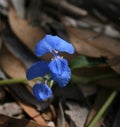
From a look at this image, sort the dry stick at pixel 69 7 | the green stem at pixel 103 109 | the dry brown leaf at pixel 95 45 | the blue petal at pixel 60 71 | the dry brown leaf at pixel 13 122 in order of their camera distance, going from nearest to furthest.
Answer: the blue petal at pixel 60 71 < the dry brown leaf at pixel 13 122 < the green stem at pixel 103 109 < the dry brown leaf at pixel 95 45 < the dry stick at pixel 69 7

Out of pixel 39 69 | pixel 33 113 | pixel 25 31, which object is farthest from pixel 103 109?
pixel 25 31

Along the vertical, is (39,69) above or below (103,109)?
above

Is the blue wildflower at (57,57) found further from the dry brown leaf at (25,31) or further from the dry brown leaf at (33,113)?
the dry brown leaf at (25,31)

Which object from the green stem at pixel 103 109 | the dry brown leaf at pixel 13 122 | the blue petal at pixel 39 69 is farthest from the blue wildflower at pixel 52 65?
the green stem at pixel 103 109

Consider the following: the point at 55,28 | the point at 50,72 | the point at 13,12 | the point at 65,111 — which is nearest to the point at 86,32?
the point at 55,28

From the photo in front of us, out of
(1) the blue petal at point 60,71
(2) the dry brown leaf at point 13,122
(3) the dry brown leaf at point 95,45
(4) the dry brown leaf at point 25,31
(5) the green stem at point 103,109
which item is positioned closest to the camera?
(1) the blue petal at point 60,71

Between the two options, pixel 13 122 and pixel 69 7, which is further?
pixel 69 7

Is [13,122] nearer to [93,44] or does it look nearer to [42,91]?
[42,91]

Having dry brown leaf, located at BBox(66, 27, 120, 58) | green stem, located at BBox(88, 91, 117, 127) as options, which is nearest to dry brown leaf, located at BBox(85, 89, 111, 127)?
green stem, located at BBox(88, 91, 117, 127)
